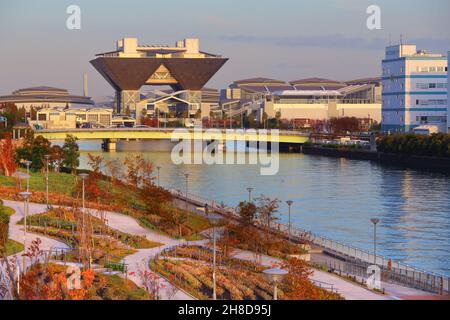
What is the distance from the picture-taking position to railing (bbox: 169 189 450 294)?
9.06 meters

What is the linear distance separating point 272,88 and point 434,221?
51.9 meters

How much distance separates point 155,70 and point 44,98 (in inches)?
480

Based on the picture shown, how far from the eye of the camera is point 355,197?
18406 mm

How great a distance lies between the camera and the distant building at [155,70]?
56.5 meters

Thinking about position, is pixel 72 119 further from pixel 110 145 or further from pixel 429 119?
pixel 429 119

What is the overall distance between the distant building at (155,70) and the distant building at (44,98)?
806 centimetres

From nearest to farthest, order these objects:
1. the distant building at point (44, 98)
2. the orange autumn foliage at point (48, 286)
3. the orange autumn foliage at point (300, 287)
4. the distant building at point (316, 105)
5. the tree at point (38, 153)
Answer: the orange autumn foliage at point (48, 286), the orange autumn foliage at point (300, 287), the tree at point (38, 153), the distant building at point (316, 105), the distant building at point (44, 98)

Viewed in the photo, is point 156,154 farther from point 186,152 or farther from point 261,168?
point 261,168

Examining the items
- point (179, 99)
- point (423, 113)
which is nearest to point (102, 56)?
point (179, 99)

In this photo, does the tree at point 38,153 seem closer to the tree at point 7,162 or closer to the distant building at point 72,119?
the tree at point 7,162

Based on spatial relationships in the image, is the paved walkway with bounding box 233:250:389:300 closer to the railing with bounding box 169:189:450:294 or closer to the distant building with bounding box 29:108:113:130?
the railing with bounding box 169:189:450:294

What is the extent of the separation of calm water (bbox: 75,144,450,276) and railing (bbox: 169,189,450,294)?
17.4 inches

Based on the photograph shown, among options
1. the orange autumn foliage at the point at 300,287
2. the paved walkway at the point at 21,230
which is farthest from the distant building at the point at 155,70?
the orange autumn foliage at the point at 300,287

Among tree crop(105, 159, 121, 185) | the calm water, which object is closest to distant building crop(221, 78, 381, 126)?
the calm water
